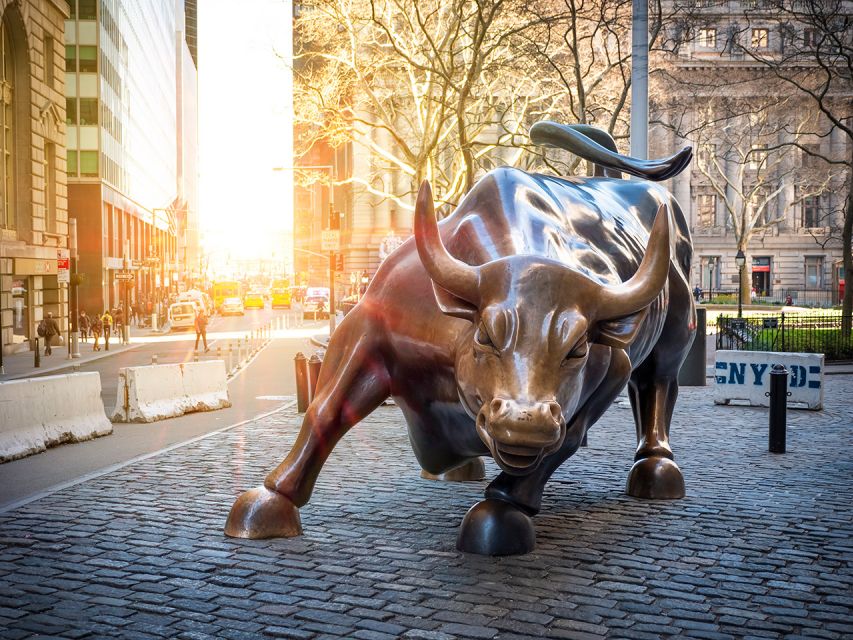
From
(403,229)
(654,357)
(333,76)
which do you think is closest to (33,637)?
(654,357)

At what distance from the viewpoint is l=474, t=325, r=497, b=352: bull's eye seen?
18.0ft

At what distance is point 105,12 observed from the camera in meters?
56.7

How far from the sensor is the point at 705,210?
77.6 m

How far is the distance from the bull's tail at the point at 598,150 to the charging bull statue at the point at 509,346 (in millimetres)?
516

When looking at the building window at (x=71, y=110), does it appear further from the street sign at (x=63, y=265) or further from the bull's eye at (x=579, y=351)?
the bull's eye at (x=579, y=351)

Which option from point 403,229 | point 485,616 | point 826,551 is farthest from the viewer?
point 403,229

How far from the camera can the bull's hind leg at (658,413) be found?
8.37 m

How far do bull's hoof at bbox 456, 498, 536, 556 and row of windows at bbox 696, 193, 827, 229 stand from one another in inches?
2870

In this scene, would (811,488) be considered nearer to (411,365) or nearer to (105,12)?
(411,365)

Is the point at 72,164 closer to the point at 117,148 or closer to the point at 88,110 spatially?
the point at 88,110

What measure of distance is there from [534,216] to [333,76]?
90.3ft

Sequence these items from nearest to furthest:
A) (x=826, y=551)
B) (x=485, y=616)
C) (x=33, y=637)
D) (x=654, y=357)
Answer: (x=33, y=637) → (x=485, y=616) → (x=826, y=551) → (x=654, y=357)

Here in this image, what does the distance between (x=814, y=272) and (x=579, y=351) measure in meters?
77.0

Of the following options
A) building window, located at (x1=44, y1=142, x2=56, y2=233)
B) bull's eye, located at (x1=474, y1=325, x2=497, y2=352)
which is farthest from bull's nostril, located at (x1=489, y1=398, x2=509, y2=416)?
building window, located at (x1=44, y1=142, x2=56, y2=233)
